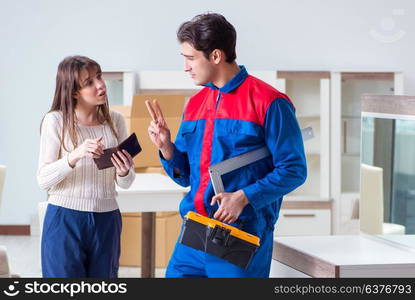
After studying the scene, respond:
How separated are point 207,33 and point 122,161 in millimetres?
794

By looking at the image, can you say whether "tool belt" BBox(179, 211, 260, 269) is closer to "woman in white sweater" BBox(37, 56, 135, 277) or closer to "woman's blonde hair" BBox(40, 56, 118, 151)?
"woman in white sweater" BBox(37, 56, 135, 277)

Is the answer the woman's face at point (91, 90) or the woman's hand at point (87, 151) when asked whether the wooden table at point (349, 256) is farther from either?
the woman's face at point (91, 90)

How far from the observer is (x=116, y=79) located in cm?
678

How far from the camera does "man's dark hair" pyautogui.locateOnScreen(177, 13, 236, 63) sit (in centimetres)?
211

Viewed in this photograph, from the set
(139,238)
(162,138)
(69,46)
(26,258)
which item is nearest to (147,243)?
(139,238)

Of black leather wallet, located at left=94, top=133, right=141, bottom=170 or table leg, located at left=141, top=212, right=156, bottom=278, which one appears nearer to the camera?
black leather wallet, located at left=94, top=133, right=141, bottom=170

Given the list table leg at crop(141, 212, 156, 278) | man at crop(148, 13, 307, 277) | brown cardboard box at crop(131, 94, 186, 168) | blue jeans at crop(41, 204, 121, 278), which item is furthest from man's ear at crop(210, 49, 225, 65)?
brown cardboard box at crop(131, 94, 186, 168)

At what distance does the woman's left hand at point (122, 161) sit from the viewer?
272 centimetres

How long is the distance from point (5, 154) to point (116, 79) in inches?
56.5

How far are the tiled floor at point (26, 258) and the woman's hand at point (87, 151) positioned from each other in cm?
254

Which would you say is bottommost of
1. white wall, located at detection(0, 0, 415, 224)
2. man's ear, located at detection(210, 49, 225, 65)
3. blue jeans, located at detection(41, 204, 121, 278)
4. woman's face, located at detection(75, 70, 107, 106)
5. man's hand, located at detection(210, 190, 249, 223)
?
blue jeans, located at detection(41, 204, 121, 278)

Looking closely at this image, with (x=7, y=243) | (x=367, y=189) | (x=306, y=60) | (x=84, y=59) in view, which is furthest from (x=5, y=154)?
(x=367, y=189)

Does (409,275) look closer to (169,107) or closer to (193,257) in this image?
(193,257)

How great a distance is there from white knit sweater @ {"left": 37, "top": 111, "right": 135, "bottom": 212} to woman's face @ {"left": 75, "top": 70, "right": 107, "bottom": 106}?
0.10 m
